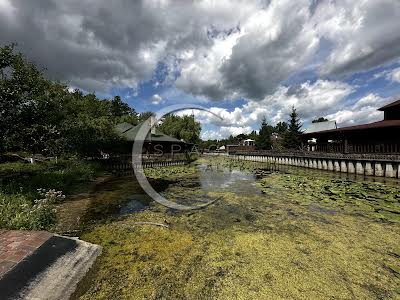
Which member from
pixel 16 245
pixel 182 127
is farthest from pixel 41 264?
pixel 182 127

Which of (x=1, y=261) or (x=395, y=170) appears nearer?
(x=1, y=261)

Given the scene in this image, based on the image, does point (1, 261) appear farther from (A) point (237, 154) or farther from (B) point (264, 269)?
(A) point (237, 154)

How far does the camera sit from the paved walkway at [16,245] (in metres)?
4.30

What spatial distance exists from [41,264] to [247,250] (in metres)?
4.80

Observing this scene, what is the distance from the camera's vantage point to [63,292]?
4160mm

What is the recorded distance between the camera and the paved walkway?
430 centimetres

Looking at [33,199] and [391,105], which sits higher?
[391,105]

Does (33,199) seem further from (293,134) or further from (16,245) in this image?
(293,134)

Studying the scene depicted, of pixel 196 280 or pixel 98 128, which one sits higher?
pixel 98 128

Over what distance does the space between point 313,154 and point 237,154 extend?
80.2 feet

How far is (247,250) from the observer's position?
6.06 metres

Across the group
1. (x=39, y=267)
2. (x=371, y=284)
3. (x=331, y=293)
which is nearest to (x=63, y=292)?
(x=39, y=267)

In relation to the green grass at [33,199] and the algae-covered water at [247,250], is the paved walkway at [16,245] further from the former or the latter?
the algae-covered water at [247,250]

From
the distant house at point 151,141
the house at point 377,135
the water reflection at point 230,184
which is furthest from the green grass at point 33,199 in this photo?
the house at point 377,135
